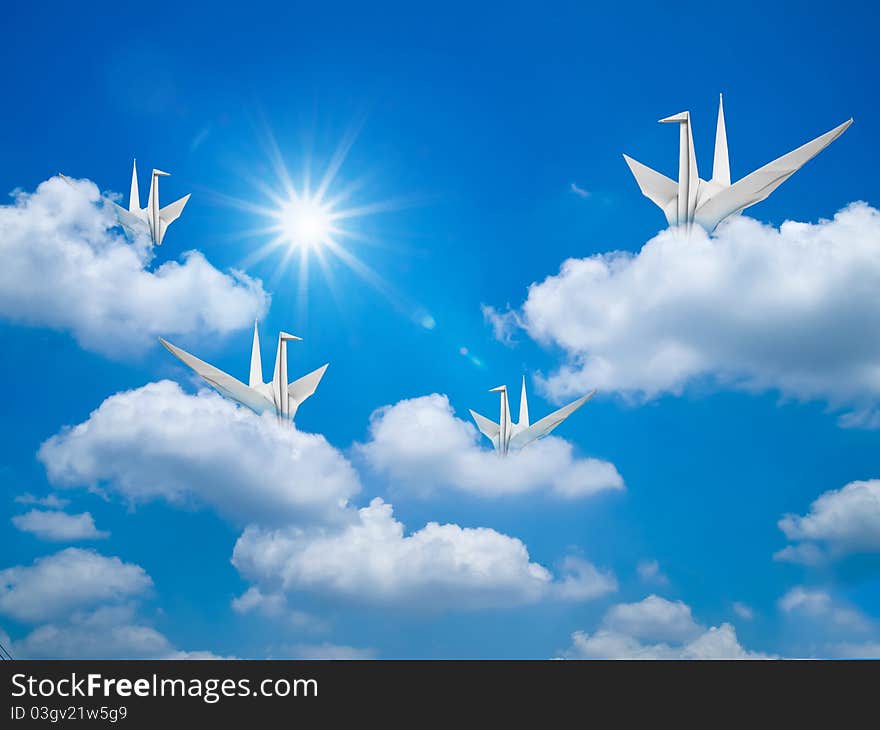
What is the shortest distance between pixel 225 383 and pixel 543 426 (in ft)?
33.1

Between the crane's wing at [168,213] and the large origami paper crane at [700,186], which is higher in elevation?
the crane's wing at [168,213]

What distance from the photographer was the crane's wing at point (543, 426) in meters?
22.9

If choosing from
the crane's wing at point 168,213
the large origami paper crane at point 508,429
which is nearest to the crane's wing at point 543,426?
the large origami paper crane at point 508,429

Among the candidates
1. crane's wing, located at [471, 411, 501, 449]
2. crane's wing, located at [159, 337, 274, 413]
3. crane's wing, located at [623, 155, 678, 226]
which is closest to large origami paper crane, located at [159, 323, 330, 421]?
crane's wing, located at [159, 337, 274, 413]

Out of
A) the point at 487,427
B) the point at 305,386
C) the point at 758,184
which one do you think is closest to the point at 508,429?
the point at 487,427

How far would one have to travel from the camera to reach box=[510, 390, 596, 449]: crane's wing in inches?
900

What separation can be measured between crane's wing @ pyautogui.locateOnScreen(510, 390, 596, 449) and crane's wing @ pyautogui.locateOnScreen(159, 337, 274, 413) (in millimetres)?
7996

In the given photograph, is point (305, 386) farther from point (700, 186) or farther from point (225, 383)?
point (700, 186)

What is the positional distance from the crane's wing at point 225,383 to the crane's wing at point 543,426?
7996 millimetres

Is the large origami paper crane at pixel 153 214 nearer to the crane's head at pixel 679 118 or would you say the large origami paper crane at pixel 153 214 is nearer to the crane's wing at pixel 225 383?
the crane's wing at pixel 225 383

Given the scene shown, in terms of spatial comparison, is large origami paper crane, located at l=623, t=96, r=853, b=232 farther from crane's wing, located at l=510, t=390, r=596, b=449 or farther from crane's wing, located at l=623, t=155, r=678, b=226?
crane's wing, located at l=510, t=390, r=596, b=449
